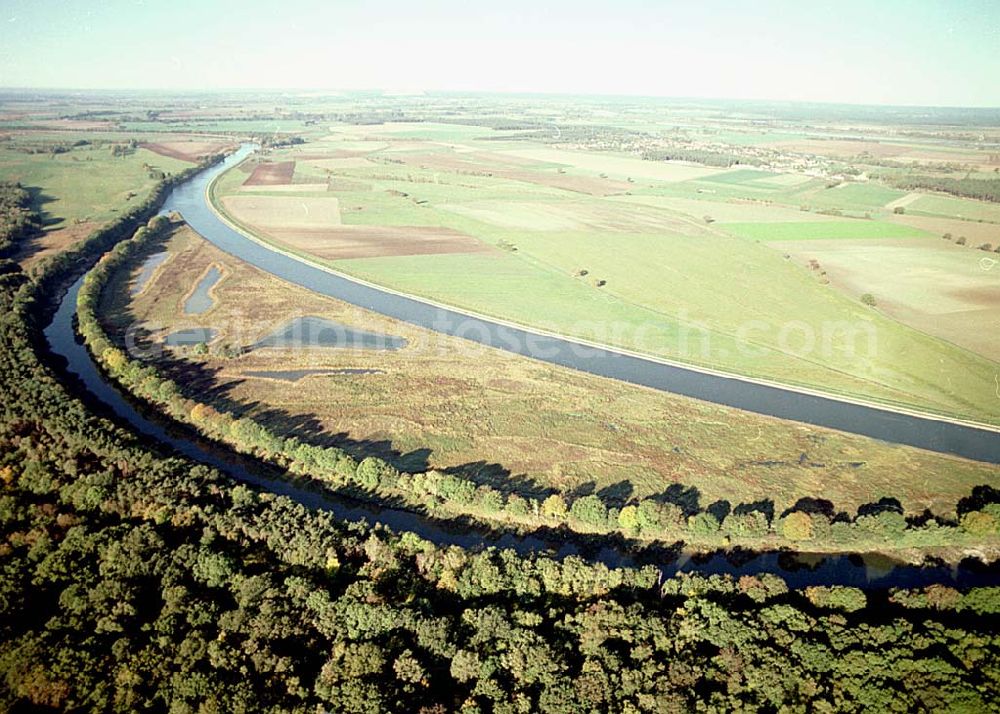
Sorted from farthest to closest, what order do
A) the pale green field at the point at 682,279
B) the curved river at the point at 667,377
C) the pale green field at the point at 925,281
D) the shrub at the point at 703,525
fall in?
the pale green field at the point at 925,281 → the pale green field at the point at 682,279 → the curved river at the point at 667,377 → the shrub at the point at 703,525

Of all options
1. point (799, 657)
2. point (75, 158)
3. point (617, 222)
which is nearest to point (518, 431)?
point (799, 657)

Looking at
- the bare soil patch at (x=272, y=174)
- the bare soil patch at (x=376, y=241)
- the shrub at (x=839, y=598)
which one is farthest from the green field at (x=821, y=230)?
the bare soil patch at (x=272, y=174)

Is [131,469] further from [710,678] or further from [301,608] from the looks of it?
[710,678]

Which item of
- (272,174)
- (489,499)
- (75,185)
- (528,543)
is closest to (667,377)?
(489,499)

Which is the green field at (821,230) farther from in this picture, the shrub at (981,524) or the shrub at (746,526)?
the shrub at (746,526)

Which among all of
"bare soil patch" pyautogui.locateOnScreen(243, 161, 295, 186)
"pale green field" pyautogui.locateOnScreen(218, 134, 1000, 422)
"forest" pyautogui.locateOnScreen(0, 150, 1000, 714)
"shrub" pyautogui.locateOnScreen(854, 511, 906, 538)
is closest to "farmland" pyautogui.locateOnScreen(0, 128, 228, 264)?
"bare soil patch" pyautogui.locateOnScreen(243, 161, 295, 186)

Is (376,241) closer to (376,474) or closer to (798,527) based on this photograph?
(376,474)
